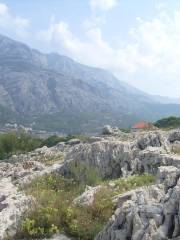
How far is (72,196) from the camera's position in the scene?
20.2m

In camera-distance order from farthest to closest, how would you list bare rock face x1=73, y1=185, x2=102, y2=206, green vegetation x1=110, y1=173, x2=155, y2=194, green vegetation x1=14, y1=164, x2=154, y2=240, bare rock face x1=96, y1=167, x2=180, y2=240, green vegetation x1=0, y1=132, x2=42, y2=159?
1. green vegetation x1=0, y1=132, x2=42, y2=159
2. green vegetation x1=110, y1=173, x2=155, y2=194
3. bare rock face x1=73, y1=185, x2=102, y2=206
4. green vegetation x1=14, y1=164, x2=154, y2=240
5. bare rock face x1=96, y1=167, x2=180, y2=240

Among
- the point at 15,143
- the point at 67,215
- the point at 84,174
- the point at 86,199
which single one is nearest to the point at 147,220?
the point at 67,215

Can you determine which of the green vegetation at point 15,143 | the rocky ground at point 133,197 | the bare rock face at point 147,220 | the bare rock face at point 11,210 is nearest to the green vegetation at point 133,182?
the rocky ground at point 133,197

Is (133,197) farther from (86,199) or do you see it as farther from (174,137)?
(174,137)

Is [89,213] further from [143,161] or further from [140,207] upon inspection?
[143,161]

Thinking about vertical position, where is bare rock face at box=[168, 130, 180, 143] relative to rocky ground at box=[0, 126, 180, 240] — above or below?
above

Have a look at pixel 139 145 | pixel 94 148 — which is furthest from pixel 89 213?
pixel 139 145

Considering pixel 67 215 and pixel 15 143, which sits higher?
pixel 67 215

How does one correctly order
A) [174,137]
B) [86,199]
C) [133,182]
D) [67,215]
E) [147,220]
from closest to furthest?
[147,220] < [67,215] < [86,199] < [133,182] < [174,137]

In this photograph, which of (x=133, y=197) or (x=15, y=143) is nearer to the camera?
(x=133, y=197)

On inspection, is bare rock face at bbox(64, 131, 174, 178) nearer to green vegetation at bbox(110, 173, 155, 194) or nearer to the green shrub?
the green shrub

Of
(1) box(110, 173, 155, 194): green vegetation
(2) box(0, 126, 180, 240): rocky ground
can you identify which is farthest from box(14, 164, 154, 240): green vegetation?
(2) box(0, 126, 180, 240): rocky ground

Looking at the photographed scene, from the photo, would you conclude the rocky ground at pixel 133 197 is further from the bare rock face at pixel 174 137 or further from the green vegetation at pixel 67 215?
the bare rock face at pixel 174 137

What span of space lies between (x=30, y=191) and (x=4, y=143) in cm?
7683
